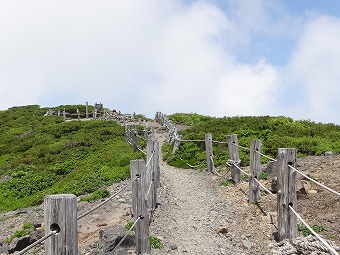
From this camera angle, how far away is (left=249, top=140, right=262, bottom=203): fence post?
37.0 feet

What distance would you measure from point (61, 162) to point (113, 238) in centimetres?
1492

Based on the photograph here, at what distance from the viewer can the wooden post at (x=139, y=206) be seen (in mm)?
7773

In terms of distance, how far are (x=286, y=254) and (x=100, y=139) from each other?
20.9 m

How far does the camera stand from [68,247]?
3885 mm

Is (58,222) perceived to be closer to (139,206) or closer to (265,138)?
(139,206)

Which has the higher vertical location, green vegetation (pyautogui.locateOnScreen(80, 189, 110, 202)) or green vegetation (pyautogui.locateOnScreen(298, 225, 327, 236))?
green vegetation (pyautogui.locateOnScreen(298, 225, 327, 236))

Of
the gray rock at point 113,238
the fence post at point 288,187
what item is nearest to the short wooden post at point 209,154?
the fence post at point 288,187

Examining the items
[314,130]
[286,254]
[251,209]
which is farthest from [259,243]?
[314,130]

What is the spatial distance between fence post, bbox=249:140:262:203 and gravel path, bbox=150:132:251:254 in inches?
35.3

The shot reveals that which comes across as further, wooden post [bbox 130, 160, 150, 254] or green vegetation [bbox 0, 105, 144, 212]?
green vegetation [bbox 0, 105, 144, 212]

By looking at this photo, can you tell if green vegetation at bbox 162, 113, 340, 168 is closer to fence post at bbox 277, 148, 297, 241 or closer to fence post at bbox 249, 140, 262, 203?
fence post at bbox 249, 140, 262, 203

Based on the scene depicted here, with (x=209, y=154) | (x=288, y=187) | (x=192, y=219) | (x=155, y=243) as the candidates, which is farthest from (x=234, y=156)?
(x=155, y=243)

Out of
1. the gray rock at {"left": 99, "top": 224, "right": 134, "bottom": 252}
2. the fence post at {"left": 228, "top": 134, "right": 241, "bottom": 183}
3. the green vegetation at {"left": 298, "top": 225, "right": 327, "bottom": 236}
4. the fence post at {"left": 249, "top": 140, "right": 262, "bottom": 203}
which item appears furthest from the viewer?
the fence post at {"left": 228, "top": 134, "right": 241, "bottom": 183}

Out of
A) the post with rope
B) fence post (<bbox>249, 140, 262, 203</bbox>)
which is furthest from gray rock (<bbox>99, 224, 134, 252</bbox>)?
fence post (<bbox>249, 140, 262, 203</bbox>)
